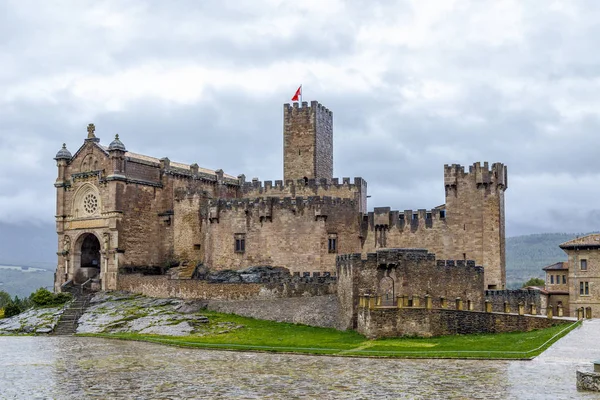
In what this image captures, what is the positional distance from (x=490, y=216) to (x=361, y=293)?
1763cm

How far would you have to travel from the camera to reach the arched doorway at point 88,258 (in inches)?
2645

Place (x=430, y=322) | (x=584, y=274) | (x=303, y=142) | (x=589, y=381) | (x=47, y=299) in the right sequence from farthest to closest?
1. (x=584, y=274)
2. (x=303, y=142)
3. (x=47, y=299)
4. (x=430, y=322)
5. (x=589, y=381)

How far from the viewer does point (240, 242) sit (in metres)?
62.6

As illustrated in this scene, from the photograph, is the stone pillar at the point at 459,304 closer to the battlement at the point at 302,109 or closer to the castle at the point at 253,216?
the castle at the point at 253,216

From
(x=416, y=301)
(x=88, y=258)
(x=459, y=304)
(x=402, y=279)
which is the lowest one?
(x=459, y=304)

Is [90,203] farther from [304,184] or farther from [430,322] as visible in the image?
[430,322]

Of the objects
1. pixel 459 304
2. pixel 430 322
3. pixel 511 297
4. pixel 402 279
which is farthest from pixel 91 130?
pixel 430 322

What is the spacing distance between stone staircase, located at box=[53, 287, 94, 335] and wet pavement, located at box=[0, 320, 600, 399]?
15.3 metres

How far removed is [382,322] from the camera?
134ft

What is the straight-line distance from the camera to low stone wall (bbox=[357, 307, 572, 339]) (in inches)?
1598

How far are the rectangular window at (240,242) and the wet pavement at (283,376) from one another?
24.7 meters

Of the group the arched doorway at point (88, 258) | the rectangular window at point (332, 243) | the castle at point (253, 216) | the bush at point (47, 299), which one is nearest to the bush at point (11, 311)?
the castle at point (253, 216)

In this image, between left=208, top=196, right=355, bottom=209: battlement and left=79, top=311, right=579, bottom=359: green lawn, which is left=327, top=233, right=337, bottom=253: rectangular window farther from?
left=79, top=311, right=579, bottom=359: green lawn

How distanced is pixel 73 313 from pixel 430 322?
2832cm
